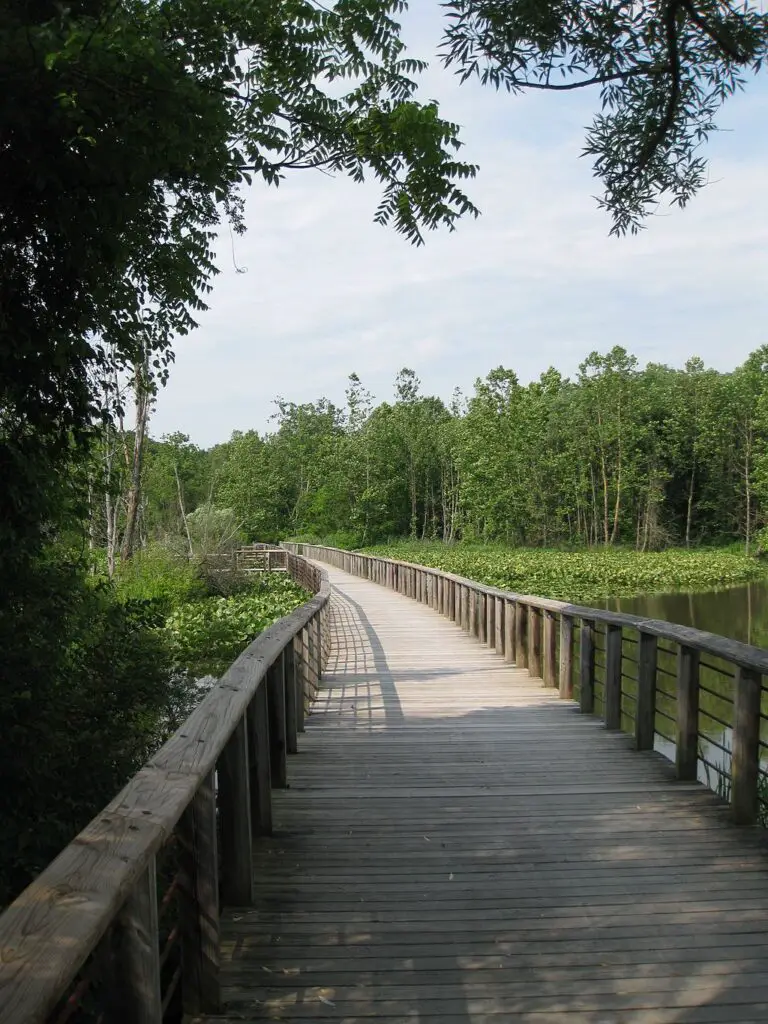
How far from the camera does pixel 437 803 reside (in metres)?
4.38

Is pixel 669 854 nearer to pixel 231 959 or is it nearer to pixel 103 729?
pixel 231 959

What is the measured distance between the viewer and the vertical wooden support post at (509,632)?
9734 mm

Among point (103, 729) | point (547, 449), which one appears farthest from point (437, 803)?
point (547, 449)

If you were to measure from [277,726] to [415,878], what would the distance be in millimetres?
1438

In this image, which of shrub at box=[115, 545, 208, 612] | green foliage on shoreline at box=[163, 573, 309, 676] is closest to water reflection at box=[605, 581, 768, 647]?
green foliage on shoreline at box=[163, 573, 309, 676]

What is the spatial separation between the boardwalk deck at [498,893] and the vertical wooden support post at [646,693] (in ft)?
0.52

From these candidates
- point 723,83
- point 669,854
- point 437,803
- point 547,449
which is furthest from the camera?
point 547,449

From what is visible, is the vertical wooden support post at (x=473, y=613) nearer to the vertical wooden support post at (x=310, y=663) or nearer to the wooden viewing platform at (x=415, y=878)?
the vertical wooden support post at (x=310, y=663)

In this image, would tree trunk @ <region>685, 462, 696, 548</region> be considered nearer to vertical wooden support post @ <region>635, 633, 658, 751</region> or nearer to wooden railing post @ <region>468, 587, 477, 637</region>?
wooden railing post @ <region>468, 587, 477, 637</region>

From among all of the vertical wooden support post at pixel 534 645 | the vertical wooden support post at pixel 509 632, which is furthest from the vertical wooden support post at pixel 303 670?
the vertical wooden support post at pixel 509 632

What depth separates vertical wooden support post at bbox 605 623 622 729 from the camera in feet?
19.6

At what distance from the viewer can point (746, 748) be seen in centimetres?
404

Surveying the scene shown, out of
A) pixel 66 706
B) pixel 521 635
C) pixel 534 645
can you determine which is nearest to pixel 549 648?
pixel 534 645

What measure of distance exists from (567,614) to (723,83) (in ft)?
13.7
